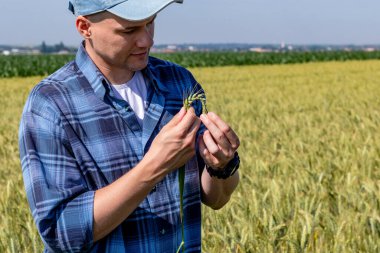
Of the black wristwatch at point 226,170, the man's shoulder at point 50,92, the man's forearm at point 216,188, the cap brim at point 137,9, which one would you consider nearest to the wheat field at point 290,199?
A: the man's forearm at point 216,188

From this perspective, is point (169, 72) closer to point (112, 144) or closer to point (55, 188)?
point (112, 144)

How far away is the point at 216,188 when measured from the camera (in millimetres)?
1790

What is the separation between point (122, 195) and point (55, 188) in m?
0.17

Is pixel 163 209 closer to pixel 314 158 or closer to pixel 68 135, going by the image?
pixel 68 135

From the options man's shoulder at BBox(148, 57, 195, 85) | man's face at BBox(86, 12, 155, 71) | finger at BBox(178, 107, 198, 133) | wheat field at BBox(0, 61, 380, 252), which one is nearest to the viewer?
finger at BBox(178, 107, 198, 133)

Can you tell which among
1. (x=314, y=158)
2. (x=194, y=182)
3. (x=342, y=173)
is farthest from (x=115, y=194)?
(x=314, y=158)

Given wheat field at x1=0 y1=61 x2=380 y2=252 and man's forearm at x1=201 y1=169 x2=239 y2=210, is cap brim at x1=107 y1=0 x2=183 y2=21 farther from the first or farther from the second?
wheat field at x1=0 y1=61 x2=380 y2=252

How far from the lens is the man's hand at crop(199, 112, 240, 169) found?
4.93 feet

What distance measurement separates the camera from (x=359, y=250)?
2928 mm

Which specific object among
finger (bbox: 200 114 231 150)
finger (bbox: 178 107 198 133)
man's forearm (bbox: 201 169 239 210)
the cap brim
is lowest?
man's forearm (bbox: 201 169 239 210)

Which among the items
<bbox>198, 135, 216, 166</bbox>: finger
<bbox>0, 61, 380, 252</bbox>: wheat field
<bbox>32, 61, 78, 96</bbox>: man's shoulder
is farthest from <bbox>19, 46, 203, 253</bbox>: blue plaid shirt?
<bbox>0, 61, 380, 252</bbox>: wheat field

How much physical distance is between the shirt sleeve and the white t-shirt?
20cm

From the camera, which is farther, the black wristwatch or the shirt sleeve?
the black wristwatch

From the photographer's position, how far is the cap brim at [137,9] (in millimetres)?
1519
